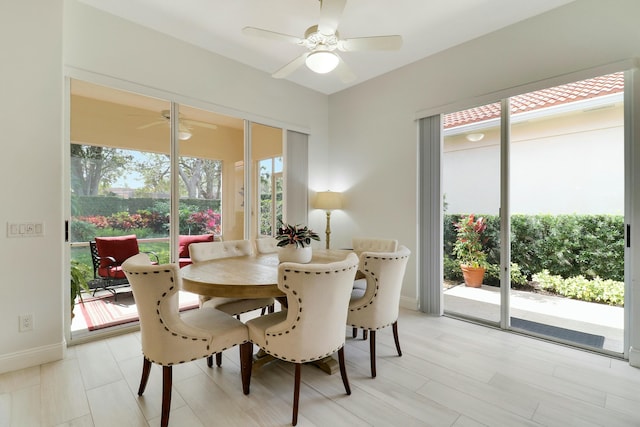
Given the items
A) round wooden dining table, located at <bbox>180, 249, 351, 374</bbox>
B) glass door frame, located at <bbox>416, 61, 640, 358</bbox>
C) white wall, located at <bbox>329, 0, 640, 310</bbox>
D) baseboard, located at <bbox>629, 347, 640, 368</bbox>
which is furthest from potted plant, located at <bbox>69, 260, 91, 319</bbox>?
baseboard, located at <bbox>629, 347, 640, 368</bbox>

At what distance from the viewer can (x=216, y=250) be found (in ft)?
8.89

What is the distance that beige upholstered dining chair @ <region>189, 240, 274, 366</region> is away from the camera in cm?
238

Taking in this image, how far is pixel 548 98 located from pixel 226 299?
354cm

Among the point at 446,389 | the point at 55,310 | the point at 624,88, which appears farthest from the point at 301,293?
the point at 624,88

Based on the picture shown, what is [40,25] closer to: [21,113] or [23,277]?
[21,113]

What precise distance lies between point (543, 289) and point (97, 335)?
437 centimetres

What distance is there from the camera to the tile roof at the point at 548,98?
101 inches

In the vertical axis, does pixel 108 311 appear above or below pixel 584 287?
A: below

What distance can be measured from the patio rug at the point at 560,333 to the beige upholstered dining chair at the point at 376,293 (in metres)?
1.72

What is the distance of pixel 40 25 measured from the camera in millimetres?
2291

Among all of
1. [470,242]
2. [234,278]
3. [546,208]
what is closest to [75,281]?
[234,278]

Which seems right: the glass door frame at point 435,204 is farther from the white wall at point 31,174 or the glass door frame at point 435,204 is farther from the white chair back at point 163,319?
the white wall at point 31,174

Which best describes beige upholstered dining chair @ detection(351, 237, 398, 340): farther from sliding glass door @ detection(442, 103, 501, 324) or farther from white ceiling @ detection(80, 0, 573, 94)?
white ceiling @ detection(80, 0, 573, 94)

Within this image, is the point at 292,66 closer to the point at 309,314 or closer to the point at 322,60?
the point at 322,60
